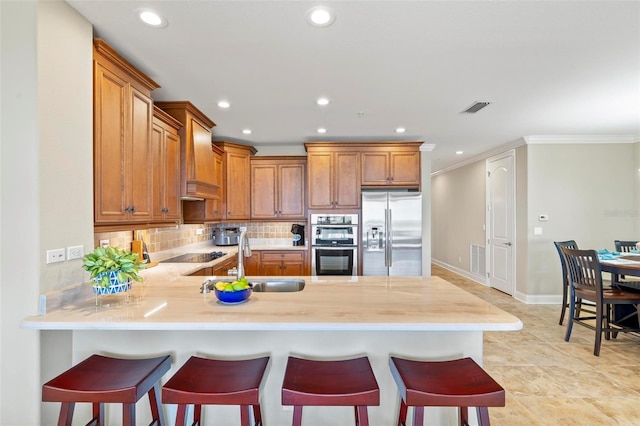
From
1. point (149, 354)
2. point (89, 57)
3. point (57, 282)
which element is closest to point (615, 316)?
point (149, 354)

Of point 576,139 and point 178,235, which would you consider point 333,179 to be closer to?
point 178,235

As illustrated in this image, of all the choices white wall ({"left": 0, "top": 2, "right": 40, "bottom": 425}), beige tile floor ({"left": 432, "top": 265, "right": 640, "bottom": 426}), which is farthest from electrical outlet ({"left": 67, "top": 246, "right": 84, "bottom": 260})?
beige tile floor ({"left": 432, "top": 265, "right": 640, "bottom": 426})

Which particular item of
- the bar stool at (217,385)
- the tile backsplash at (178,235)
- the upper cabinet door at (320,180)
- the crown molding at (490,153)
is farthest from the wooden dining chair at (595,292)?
the tile backsplash at (178,235)

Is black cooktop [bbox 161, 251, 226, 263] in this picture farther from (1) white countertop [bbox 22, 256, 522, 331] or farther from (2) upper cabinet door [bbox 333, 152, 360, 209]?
(2) upper cabinet door [bbox 333, 152, 360, 209]

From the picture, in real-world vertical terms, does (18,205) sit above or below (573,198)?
below

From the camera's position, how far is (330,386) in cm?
131

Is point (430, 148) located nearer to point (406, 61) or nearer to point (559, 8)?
point (406, 61)

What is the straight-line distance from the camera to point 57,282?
1.63 m

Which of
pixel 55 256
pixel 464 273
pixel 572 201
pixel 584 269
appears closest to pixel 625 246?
pixel 572 201

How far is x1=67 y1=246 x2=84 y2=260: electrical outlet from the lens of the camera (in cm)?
169

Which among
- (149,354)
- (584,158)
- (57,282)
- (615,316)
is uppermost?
(584,158)

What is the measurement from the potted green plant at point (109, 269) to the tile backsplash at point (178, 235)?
3.10 feet

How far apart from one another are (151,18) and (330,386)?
7.06 feet

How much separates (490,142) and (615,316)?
2.73 metres
